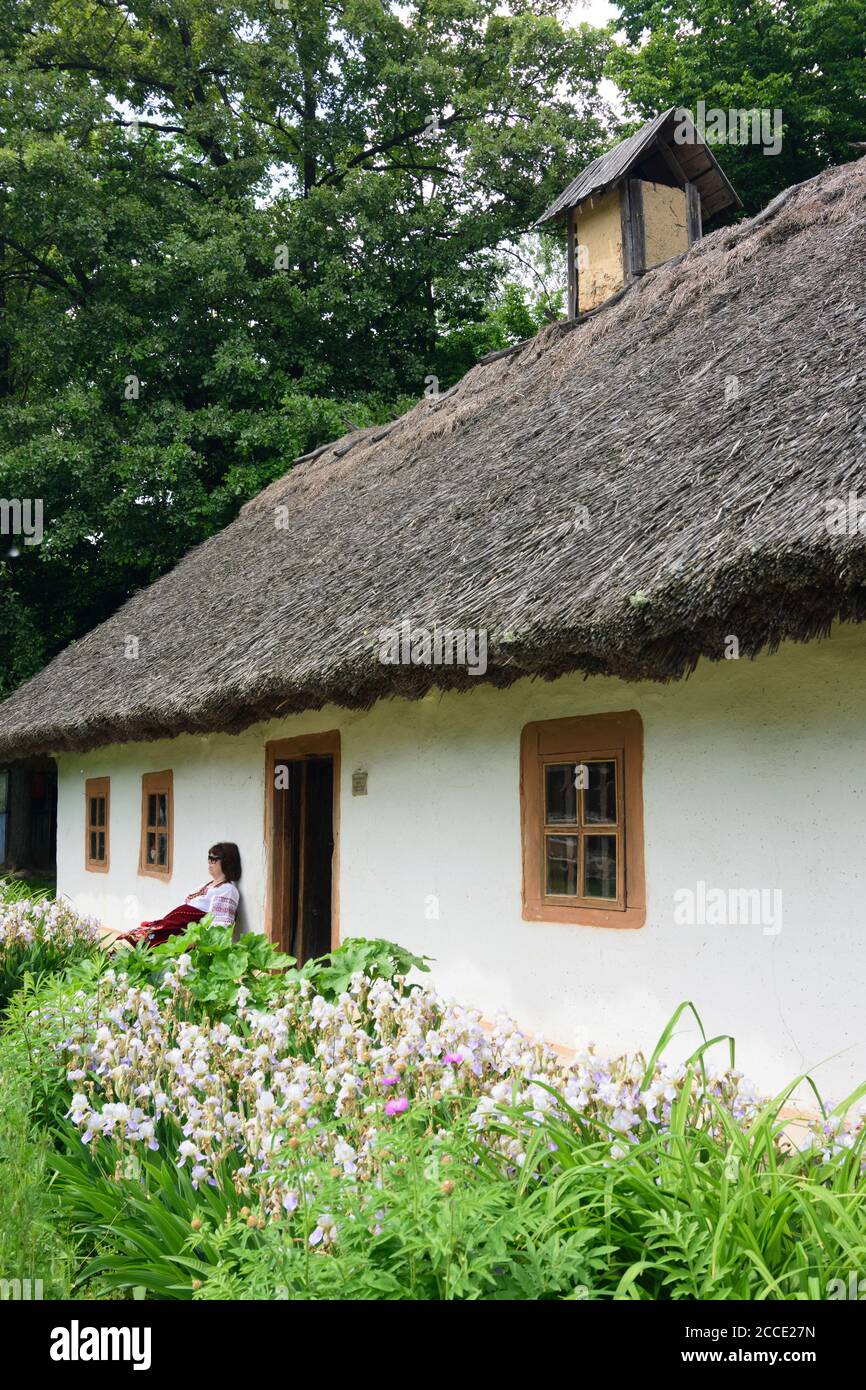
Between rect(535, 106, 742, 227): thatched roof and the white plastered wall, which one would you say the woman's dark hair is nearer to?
the white plastered wall

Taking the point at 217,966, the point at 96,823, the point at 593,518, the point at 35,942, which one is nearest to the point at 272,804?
the point at 35,942

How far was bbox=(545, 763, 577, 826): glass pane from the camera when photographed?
17.3 ft

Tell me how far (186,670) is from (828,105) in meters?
15.7

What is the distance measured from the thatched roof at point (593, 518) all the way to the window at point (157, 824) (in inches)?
23.3

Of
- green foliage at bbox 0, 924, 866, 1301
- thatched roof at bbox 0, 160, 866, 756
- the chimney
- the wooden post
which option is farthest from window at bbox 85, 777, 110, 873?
green foliage at bbox 0, 924, 866, 1301

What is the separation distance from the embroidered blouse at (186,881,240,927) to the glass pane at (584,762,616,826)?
3.55 m

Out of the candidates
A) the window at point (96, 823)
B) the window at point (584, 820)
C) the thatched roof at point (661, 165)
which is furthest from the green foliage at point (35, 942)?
the thatched roof at point (661, 165)

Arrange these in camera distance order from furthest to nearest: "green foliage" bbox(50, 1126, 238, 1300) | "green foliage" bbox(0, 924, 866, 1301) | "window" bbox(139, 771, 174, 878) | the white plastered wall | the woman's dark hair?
"window" bbox(139, 771, 174, 878)
the woman's dark hair
the white plastered wall
"green foliage" bbox(50, 1126, 238, 1300)
"green foliage" bbox(0, 924, 866, 1301)

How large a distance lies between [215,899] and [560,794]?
3445mm

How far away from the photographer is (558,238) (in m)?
20.3

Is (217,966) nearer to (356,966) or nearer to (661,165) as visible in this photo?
(356,966)
